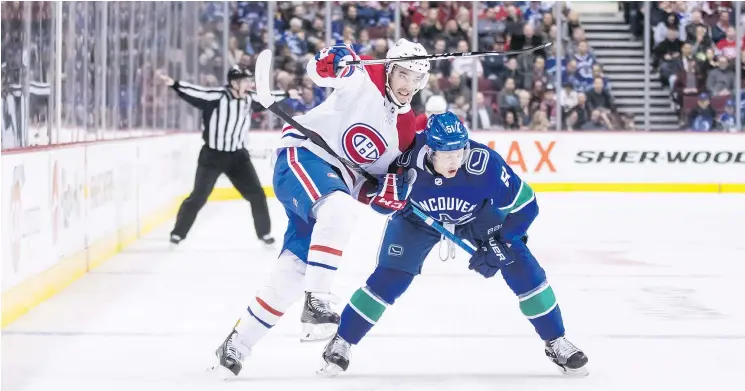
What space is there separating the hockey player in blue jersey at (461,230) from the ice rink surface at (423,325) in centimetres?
15

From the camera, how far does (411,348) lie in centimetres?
412

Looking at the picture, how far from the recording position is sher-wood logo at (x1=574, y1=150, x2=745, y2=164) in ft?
38.6

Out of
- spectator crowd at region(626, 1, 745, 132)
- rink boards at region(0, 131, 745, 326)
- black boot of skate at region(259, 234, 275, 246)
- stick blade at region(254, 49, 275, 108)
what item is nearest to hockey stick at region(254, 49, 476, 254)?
stick blade at region(254, 49, 275, 108)

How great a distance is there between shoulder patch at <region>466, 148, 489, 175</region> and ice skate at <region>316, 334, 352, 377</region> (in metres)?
0.65

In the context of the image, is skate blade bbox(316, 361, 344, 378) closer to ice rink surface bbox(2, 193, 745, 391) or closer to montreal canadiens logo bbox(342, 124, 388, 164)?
ice rink surface bbox(2, 193, 745, 391)

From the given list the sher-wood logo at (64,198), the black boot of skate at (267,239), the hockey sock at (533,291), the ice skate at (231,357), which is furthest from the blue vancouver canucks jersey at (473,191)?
the black boot of skate at (267,239)

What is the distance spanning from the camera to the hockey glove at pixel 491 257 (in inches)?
138

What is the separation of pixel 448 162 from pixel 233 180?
4443mm

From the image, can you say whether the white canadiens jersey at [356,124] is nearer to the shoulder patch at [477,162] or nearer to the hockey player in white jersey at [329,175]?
the hockey player in white jersey at [329,175]

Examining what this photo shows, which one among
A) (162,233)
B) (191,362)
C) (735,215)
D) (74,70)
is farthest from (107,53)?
(735,215)

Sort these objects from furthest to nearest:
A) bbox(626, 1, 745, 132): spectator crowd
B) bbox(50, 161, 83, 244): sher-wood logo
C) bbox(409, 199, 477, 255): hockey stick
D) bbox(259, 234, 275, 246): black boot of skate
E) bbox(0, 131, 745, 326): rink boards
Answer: bbox(626, 1, 745, 132): spectator crowd, bbox(259, 234, 275, 246): black boot of skate, bbox(50, 161, 83, 244): sher-wood logo, bbox(0, 131, 745, 326): rink boards, bbox(409, 199, 477, 255): hockey stick

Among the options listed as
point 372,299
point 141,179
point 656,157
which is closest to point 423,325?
point 372,299

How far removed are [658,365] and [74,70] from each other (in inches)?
148

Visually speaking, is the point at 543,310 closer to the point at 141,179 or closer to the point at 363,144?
the point at 363,144
